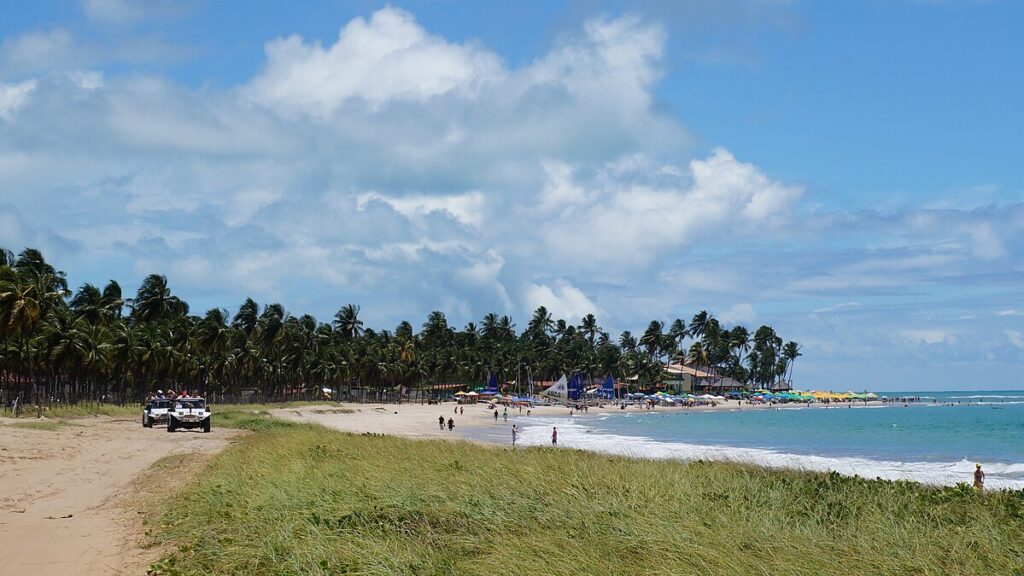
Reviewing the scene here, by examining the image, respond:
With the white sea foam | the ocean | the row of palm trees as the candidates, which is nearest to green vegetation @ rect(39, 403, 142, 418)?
the row of palm trees

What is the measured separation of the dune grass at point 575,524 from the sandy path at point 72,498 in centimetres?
92

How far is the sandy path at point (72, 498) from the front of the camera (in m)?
12.5

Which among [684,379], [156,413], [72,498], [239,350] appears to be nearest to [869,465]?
[72,498]

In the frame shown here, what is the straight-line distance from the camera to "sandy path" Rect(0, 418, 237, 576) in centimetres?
1245

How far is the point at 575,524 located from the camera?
1120 cm

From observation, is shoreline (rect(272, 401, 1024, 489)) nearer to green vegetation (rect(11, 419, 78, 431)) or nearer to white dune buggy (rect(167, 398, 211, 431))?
white dune buggy (rect(167, 398, 211, 431))

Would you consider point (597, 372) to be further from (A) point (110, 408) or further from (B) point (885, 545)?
(B) point (885, 545)

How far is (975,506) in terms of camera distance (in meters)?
14.9

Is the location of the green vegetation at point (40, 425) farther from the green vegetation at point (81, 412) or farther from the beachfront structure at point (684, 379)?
the beachfront structure at point (684, 379)

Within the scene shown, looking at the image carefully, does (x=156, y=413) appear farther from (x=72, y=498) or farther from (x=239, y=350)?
(x=239, y=350)

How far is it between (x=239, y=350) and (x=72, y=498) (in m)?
86.0

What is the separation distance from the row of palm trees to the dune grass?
112 feet

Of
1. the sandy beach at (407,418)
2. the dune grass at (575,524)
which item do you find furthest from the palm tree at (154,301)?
the dune grass at (575,524)

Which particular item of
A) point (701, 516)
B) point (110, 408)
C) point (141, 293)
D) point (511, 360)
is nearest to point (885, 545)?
point (701, 516)
